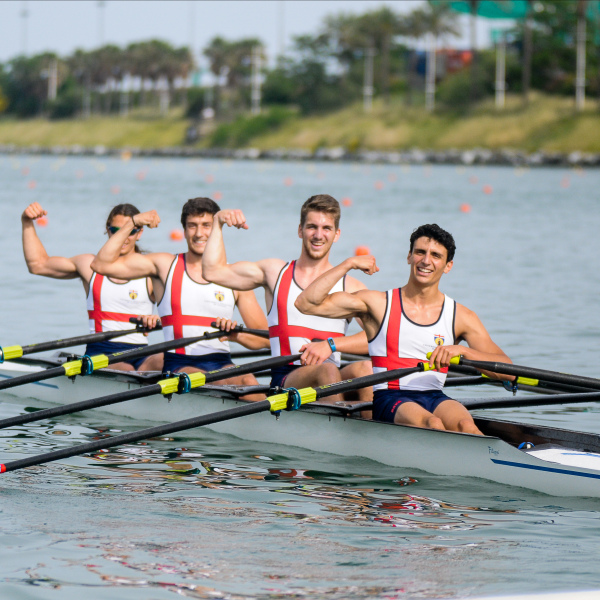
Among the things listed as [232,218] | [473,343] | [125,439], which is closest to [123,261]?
[232,218]

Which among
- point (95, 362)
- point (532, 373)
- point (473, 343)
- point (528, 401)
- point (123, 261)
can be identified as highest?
point (123, 261)

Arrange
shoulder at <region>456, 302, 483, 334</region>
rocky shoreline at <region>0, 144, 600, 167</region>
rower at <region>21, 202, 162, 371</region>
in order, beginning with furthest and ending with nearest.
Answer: rocky shoreline at <region>0, 144, 600, 167</region> → rower at <region>21, 202, 162, 371</region> → shoulder at <region>456, 302, 483, 334</region>

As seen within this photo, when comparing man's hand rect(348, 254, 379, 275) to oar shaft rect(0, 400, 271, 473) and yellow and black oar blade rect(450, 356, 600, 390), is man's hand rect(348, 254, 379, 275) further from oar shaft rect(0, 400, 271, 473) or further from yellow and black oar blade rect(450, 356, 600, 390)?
oar shaft rect(0, 400, 271, 473)

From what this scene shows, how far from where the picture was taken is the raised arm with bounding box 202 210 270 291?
7097mm

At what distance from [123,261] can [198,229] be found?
0.81 meters

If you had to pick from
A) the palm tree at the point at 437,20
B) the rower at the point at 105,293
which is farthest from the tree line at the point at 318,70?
the rower at the point at 105,293

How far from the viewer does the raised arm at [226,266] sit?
7.10 meters

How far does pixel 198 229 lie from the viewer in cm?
785

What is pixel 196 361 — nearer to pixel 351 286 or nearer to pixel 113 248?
pixel 113 248

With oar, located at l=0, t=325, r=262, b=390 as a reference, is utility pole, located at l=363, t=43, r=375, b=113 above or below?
above

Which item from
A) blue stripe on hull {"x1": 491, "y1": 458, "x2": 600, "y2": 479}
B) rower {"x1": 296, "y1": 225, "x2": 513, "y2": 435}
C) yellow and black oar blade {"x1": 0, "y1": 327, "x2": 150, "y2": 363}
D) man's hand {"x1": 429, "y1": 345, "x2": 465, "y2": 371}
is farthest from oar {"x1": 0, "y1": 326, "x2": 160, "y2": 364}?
blue stripe on hull {"x1": 491, "y1": 458, "x2": 600, "y2": 479}

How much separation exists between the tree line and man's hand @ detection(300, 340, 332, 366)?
55120 mm

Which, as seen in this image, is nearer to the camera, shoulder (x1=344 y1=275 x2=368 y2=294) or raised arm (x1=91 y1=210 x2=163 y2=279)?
shoulder (x1=344 y1=275 x2=368 y2=294)

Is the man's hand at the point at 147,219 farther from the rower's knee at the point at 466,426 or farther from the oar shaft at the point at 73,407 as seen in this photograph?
the rower's knee at the point at 466,426
